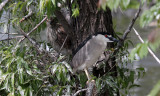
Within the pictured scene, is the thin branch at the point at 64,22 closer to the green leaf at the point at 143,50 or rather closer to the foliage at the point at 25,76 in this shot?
the foliage at the point at 25,76

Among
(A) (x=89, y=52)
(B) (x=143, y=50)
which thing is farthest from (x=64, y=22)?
(B) (x=143, y=50)

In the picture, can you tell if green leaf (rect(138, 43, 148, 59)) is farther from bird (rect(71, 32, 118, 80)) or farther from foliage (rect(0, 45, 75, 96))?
bird (rect(71, 32, 118, 80))

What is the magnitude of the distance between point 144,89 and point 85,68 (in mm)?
4025

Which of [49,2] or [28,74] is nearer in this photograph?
[49,2]

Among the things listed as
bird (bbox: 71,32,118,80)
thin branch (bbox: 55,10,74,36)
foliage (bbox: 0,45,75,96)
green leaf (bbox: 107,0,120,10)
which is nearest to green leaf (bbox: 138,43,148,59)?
green leaf (bbox: 107,0,120,10)

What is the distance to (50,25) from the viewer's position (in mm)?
3105

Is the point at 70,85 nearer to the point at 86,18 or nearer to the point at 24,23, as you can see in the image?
the point at 86,18

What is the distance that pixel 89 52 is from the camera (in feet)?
8.21

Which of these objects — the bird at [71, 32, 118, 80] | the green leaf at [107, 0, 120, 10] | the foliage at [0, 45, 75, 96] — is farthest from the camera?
the bird at [71, 32, 118, 80]

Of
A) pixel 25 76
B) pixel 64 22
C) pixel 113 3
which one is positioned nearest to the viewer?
pixel 113 3

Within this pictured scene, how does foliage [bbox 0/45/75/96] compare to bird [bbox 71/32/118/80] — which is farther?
bird [bbox 71/32/118/80]

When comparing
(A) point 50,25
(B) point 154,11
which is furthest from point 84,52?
(B) point 154,11

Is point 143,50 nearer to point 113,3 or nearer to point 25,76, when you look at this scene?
point 113,3

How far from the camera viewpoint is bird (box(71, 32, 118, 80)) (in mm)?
2367
